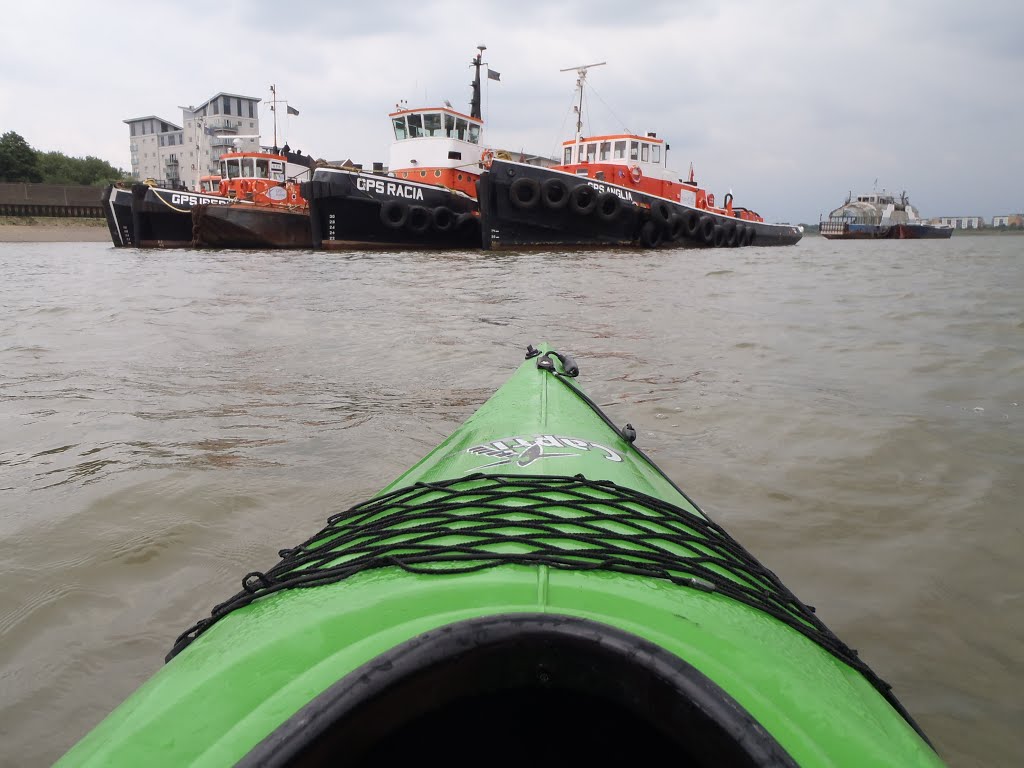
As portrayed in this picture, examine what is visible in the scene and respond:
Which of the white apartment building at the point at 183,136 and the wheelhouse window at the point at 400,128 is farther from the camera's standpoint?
the white apartment building at the point at 183,136

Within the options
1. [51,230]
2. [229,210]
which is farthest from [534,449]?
[51,230]

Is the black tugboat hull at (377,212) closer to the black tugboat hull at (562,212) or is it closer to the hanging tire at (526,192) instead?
the black tugboat hull at (562,212)

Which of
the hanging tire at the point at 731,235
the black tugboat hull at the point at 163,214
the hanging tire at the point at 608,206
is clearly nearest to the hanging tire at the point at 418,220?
the hanging tire at the point at 608,206

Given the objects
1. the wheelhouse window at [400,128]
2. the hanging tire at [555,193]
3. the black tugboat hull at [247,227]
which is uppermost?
the wheelhouse window at [400,128]

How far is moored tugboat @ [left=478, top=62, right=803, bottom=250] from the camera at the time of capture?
15641 mm

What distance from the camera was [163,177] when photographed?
64.7 m

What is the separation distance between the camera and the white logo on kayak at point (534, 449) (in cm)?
151

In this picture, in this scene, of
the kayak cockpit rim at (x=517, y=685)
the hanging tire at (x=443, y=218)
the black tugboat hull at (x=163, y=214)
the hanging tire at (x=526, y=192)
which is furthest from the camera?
the black tugboat hull at (x=163, y=214)

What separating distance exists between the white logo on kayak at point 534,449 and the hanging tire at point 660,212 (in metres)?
16.0

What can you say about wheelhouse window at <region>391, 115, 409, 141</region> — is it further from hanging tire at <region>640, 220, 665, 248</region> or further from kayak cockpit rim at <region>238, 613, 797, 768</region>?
kayak cockpit rim at <region>238, 613, 797, 768</region>

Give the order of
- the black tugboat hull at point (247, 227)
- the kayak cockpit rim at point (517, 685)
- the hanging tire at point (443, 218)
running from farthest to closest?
the black tugboat hull at point (247, 227) → the hanging tire at point (443, 218) → the kayak cockpit rim at point (517, 685)

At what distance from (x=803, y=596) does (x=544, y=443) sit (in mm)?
→ 916

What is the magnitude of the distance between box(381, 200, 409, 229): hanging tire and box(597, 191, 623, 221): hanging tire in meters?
4.88

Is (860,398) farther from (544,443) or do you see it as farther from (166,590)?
(166,590)
